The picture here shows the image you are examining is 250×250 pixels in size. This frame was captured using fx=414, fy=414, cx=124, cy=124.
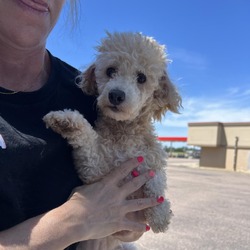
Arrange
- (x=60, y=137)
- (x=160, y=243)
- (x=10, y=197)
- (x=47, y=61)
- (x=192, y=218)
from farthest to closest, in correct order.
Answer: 1. (x=192, y=218)
2. (x=160, y=243)
3. (x=47, y=61)
4. (x=60, y=137)
5. (x=10, y=197)

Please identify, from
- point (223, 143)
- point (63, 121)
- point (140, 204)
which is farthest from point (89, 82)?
point (223, 143)

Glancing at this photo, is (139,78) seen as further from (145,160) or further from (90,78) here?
(145,160)

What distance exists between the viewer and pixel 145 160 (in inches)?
91.3

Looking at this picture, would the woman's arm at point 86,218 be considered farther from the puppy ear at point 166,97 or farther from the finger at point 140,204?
the puppy ear at point 166,97

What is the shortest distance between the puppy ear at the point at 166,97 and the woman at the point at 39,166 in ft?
1.59

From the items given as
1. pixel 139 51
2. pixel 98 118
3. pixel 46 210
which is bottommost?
pixel 46 210

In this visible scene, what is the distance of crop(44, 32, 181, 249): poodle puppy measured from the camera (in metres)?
2.19

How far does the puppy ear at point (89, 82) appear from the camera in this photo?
2.39 metres

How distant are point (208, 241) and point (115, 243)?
2.29m

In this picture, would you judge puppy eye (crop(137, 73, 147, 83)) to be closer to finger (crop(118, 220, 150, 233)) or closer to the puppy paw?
the puppy paw

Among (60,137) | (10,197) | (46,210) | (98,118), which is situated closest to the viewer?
(10,197)

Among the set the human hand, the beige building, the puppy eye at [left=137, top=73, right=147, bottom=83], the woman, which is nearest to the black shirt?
the woman

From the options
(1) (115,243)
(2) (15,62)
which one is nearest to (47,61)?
(2) (15,62)

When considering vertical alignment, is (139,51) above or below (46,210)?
above
